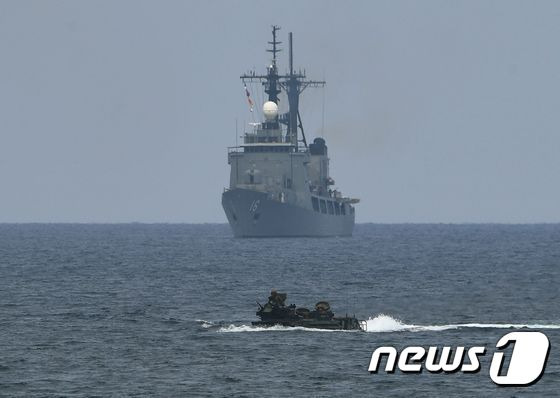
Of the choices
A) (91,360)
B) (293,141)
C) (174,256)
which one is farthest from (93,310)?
(293,141)

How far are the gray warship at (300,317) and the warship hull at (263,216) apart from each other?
378 feet

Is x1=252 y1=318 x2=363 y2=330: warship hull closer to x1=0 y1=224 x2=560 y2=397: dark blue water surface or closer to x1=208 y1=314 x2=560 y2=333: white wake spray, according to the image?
x1=208 y1=314 x2=560 y2=333: white wake spray

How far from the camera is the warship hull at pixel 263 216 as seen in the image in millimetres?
182750

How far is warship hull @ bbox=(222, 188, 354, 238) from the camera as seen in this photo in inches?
7195

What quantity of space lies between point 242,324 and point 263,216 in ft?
380

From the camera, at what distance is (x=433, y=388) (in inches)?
1992

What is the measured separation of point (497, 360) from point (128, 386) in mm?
13400

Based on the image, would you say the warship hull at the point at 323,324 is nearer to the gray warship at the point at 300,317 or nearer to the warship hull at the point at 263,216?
the gray warship at the point at 300,317

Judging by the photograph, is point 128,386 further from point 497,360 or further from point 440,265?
point 440,265

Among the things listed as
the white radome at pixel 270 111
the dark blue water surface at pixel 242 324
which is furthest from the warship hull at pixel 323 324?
the white radome at pixel 270 111

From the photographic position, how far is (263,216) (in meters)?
185

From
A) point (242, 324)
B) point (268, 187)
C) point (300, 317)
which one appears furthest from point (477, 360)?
point (268, 187)

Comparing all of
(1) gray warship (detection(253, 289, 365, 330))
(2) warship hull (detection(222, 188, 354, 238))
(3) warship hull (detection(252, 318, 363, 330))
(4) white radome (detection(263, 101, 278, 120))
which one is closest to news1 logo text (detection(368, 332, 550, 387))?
(3) warship hull (detection(252, 318, 363, 330))

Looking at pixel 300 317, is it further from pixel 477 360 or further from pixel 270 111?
pixel 270 111
